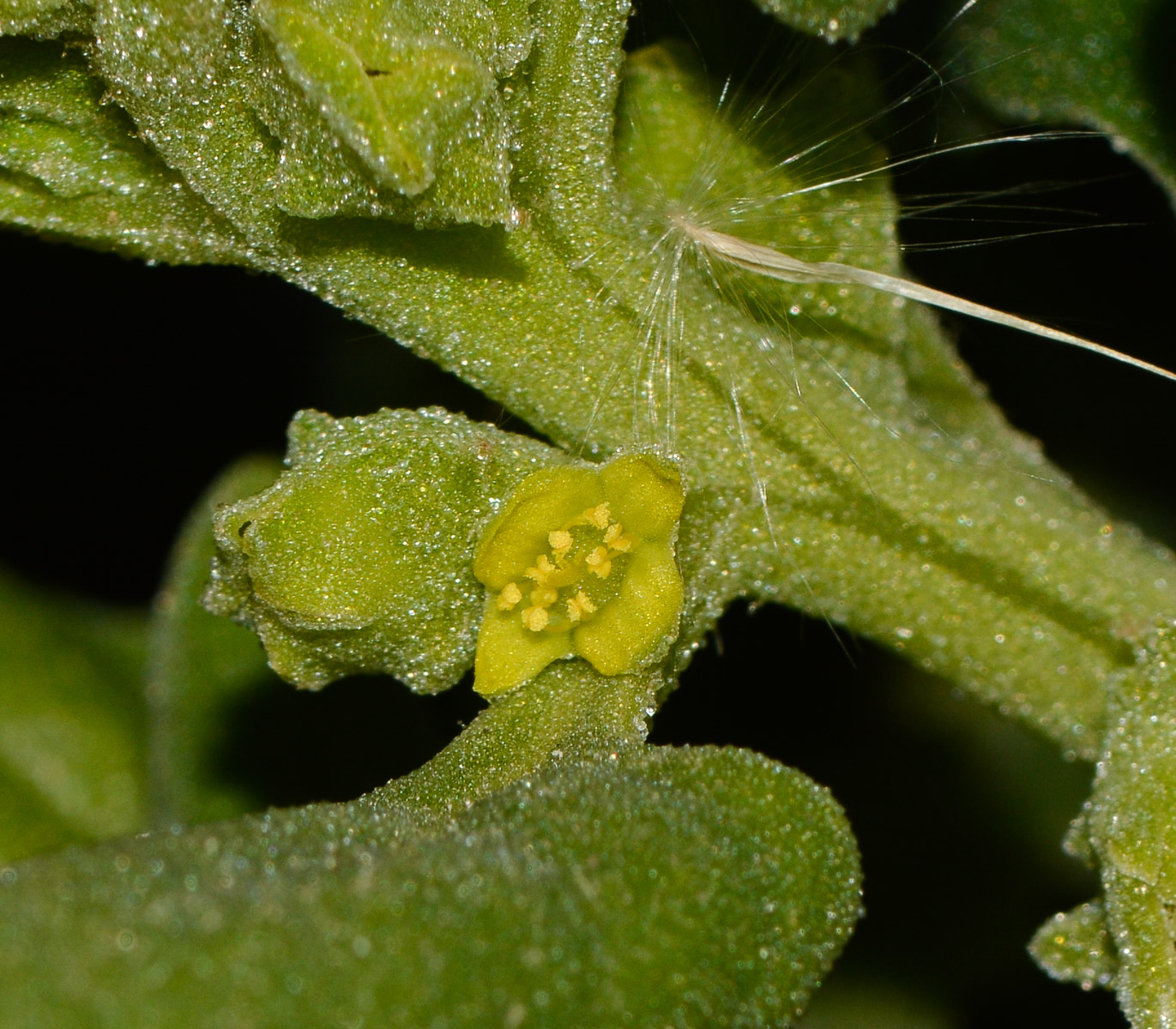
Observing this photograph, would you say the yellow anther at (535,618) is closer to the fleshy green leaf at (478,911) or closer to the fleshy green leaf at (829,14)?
the fleshy green leaf at (478,911)

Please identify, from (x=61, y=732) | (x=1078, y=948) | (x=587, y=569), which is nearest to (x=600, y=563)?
(x=587, y=569)

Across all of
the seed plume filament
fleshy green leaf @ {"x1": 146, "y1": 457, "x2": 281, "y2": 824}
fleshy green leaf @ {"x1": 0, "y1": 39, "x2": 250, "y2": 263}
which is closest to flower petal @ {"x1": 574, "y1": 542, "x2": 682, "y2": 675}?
the seed plume filament

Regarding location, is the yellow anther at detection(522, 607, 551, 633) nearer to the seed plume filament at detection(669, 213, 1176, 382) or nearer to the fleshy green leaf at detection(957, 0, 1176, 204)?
the seed plume filament at detection(669, 213, 1176, 382)

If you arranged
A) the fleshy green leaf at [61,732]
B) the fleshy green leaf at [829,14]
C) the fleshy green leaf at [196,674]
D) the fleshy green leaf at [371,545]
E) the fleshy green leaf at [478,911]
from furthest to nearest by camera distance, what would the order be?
the fleshy green leaf at [61,732] → the fleshy green leaf at [196,674] → the fleshy green leaf at [829,14] → the fleshy green leaf at [371,545] → the fleshy green leaf at [478,911]

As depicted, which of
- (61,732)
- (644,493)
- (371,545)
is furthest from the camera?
(61,732)

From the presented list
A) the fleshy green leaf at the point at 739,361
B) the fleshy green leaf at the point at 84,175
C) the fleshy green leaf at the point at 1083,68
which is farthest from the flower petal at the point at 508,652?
the fleshy green leaf at the point at 1083,68

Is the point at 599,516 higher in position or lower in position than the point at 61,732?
higher

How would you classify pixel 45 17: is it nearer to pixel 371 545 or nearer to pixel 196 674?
pixel 371 545
